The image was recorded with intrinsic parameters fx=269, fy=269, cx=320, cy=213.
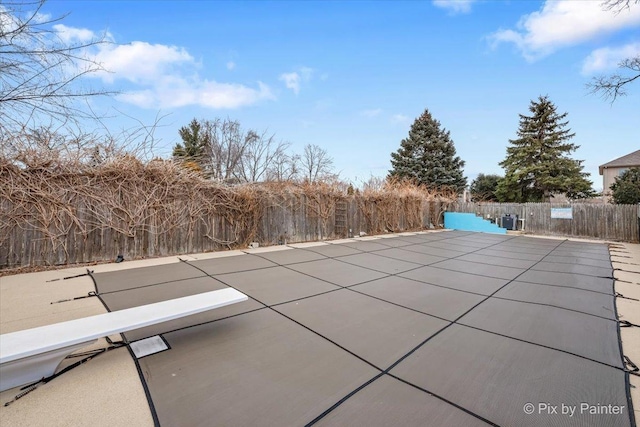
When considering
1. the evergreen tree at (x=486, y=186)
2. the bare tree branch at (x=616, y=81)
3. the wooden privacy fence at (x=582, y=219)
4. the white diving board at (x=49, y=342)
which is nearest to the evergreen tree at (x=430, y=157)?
the evergreen tree at (x=486, y=186)

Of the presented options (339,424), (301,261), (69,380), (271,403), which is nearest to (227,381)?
(271,403)

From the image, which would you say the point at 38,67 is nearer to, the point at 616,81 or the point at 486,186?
the point at 616,81

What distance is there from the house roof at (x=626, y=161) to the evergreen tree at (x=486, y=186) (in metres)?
6.80

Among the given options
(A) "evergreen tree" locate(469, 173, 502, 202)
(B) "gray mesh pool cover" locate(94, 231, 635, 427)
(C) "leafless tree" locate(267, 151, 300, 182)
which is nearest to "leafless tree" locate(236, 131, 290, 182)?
(C) "leafless tree" locate(267, 151, 300, 182)

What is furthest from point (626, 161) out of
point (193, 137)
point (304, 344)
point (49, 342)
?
point (193, 137)

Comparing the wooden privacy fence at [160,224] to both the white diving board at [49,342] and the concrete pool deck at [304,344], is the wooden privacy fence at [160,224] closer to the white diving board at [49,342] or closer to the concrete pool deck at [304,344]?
the concrete pool deck at [304,344]

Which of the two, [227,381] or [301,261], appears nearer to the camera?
[227,381]

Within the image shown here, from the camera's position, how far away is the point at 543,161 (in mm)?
19875

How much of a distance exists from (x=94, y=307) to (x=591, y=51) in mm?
11956

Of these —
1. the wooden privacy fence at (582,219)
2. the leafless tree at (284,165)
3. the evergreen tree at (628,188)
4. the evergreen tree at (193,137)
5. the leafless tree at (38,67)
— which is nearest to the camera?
the leafless tree at (38,67)

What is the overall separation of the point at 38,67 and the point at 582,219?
16.3m

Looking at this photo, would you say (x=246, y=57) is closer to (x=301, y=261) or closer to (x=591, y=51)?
(x=301, y=261)

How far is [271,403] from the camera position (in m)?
1.43

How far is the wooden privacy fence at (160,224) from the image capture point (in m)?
4.37
